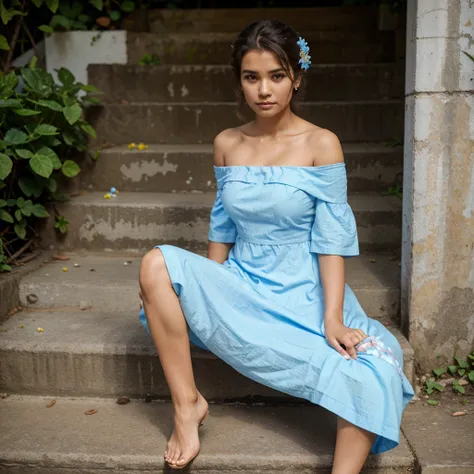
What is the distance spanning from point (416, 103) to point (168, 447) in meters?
1.67

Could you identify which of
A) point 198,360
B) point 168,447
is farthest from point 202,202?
point 168,447

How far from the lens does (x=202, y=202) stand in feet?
12.2

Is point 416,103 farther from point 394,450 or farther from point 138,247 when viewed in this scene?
point 138,247

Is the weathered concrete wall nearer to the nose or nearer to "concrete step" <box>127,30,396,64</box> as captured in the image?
the nose

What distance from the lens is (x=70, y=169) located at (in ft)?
12.0

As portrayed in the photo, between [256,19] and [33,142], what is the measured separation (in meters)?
2.63

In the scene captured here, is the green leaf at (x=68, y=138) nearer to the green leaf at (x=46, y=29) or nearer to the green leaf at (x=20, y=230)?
the green leaf at (x=20, y=230)

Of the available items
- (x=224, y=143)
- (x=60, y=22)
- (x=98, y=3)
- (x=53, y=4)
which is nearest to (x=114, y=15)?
(x=98, y=3)

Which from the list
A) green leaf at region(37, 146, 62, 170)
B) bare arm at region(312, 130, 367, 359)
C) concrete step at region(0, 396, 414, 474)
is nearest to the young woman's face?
bare arm at region(312, 130, 367, 359)

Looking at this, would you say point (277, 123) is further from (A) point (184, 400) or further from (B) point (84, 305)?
(B) point (84, 305)

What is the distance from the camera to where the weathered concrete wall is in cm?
253

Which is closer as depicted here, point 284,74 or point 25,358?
point 284,74

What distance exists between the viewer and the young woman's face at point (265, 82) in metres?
2.28

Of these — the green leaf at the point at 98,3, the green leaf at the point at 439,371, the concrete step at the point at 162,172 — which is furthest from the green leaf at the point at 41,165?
the green leaf at the point at 439,371
